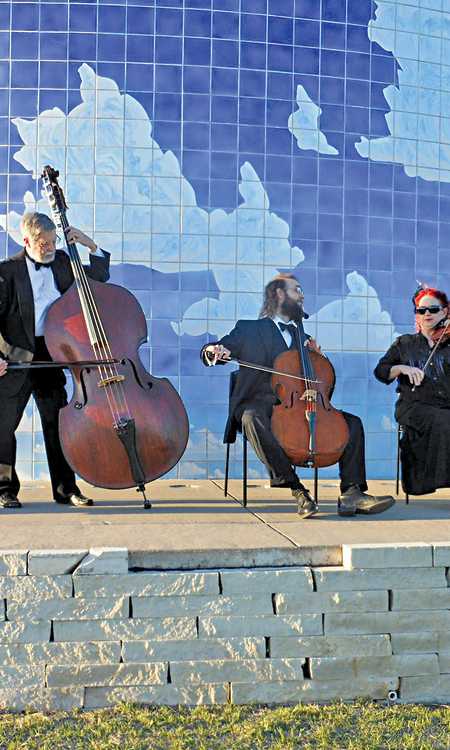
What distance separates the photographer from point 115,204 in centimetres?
439

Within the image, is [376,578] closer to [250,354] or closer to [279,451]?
[279,451]

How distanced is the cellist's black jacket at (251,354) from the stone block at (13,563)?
1277 mm

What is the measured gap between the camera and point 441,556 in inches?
88.4

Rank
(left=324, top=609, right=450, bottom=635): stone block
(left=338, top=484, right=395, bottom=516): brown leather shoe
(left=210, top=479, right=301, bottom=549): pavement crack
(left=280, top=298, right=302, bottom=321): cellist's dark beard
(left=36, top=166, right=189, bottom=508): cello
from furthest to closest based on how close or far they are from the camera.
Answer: (left=280, top=298, right=302, bottom=321): cellist's dark beard
(left=338, top=484, right=395, bottom=516): brown leather shoe
(left=36, top=166, right=189, bottom=508): cello
(left=210, top=479, right=301, bottom=549): pavement crack
(left=324, top=609, right=450, bottom=635): stone block

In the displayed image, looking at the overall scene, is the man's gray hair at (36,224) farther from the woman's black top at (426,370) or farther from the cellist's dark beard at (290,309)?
the woman's black top at (426,370)

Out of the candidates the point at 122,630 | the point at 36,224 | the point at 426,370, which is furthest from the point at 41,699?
the point at 426,370

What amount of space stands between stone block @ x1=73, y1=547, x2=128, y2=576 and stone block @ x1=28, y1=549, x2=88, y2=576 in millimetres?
22

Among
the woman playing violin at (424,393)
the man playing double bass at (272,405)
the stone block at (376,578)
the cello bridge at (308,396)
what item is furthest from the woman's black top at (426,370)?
the stone block at (376,578)

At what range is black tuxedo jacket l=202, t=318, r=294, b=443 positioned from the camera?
127 inches

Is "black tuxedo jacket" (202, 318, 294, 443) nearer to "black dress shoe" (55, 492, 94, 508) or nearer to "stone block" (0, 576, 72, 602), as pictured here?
"black dress shoe" (55, 492, 94, 508)

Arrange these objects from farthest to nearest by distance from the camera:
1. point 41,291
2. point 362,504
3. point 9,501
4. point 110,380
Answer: point 41,291 → point 9,501 → point 362,504 → point 110,380

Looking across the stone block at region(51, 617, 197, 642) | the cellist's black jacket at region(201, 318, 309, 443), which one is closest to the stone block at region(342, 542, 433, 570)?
the stone block at region(51, 617, 197, 642)

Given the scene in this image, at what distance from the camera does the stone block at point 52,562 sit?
2098 mm

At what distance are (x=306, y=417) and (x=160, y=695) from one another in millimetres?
1239
